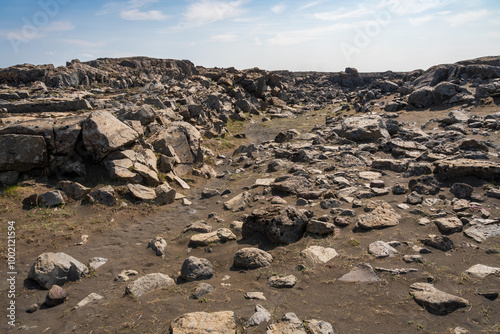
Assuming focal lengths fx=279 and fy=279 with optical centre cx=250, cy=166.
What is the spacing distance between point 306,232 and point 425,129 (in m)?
12.5

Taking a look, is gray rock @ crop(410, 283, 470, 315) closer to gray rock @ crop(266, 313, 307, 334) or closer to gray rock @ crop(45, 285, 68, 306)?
gray rock @ crop(266, 313, 307, 334)

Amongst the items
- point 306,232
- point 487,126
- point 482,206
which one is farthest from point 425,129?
point 306,232

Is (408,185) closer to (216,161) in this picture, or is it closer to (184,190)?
(184,190)

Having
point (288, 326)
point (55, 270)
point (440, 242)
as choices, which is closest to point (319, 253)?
point (288, 326)

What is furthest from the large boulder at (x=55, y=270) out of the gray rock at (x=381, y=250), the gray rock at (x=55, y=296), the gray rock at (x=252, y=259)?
the gray rock at (x=381, y=250)

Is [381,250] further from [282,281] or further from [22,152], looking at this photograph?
[22,152]

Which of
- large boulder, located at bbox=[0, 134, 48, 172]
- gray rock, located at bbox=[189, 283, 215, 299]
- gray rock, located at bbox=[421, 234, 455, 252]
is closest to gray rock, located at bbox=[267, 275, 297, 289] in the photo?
gray rock, located at bbox=[189, 283, 215, 299]

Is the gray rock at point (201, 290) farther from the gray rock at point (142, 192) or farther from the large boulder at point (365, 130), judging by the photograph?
the large boulder at point (365, 130)

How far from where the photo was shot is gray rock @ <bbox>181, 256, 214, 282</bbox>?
4.99 metres

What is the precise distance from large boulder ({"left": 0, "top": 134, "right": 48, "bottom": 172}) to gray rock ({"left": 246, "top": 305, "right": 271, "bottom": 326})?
8461 mm

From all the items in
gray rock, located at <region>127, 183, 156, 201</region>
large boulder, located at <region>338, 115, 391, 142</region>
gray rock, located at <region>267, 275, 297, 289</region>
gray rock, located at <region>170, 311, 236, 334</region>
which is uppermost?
large boulder, located at <region>338, 115, 391, 142</region>

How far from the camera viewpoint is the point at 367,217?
6156mm

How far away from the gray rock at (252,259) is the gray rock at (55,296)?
2873 mm

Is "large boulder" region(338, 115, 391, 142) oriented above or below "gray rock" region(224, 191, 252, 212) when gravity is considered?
above
